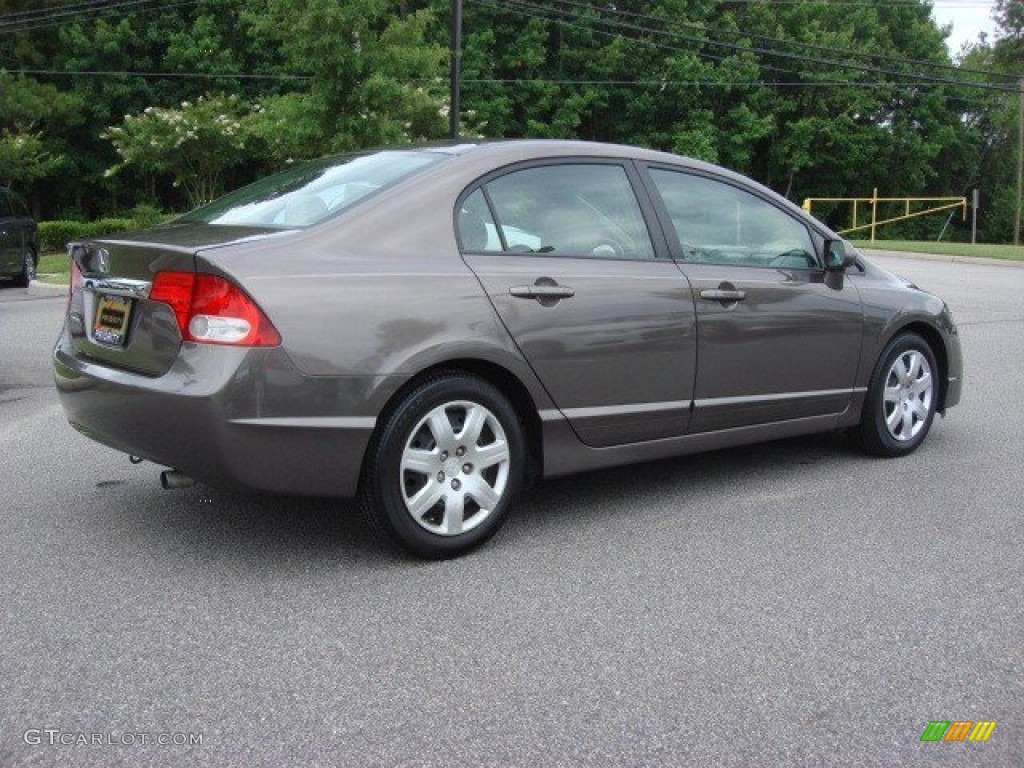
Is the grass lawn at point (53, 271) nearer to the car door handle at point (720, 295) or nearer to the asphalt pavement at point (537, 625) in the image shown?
the asphalt pavement at point (537, 625)

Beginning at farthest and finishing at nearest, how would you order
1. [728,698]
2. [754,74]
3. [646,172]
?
[754,74] → [646,172] → [728,698]

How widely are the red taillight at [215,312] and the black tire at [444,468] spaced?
58 centimetres

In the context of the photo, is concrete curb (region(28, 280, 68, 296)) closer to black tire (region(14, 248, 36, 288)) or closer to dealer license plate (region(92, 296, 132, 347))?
black tire (region(14, 248, 36, 288))

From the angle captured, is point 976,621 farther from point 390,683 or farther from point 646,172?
point 646,172

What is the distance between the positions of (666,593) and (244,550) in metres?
1.61

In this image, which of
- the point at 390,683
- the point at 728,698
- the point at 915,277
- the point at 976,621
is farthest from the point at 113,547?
the point at 915,277

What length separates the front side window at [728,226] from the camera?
5.00m

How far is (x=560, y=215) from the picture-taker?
462cm

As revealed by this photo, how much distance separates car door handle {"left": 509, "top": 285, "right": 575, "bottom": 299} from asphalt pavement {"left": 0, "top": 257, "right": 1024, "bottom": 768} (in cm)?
98

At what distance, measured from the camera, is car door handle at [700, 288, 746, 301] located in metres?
Answer: 4.86

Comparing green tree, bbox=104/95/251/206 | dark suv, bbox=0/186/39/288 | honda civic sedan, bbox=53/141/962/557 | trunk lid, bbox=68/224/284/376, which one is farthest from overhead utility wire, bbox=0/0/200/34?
honda civic sedan, bbox=53/141/962/557

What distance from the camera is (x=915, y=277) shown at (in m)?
20.9
